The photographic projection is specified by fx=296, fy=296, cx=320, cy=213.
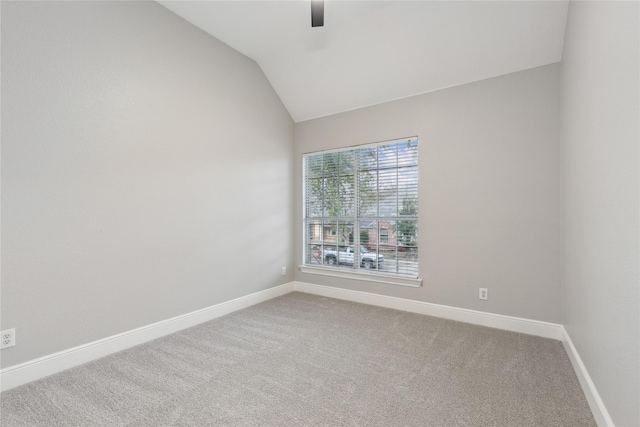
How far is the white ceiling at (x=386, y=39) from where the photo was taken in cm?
261

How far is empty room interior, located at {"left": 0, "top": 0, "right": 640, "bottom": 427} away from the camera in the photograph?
1.69 m

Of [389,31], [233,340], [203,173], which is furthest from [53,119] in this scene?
[389,31]

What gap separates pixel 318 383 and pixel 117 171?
230 centimetres

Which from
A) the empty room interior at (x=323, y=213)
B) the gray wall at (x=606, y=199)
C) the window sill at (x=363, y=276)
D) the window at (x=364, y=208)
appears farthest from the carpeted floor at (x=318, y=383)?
the window at (x=364, y=208)

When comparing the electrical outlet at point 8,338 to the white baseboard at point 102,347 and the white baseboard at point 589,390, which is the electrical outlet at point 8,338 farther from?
the white baseboard at point 589,390

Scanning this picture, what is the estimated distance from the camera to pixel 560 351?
7.98 ft

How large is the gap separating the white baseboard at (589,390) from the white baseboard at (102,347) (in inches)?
123

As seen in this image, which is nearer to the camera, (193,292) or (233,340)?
(233,340)

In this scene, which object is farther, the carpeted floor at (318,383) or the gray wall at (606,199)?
the carpeted floor at (318,383)

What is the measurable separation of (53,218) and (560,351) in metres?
4.05

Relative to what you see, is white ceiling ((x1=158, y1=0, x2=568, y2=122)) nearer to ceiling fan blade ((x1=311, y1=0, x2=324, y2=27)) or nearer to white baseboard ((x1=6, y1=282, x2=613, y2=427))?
ceiling fan blade ((x1=311, y1=0, x2=324, y2=27))

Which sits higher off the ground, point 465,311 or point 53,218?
point 53,218

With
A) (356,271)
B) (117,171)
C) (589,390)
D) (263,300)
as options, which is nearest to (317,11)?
(117,171)

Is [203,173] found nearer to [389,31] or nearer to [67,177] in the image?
[67,177]
